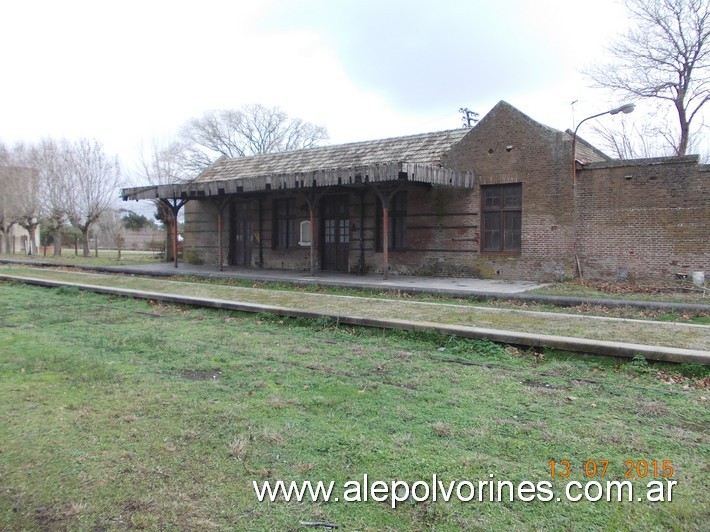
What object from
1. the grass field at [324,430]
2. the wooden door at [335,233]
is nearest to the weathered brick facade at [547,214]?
the wooden door at [335,233]

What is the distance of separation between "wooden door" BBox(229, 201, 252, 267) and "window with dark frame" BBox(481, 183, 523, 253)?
10.9 m

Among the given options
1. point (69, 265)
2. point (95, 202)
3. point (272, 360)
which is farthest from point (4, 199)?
point (272, 360)

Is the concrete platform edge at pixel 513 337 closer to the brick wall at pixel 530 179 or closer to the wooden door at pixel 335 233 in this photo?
the brick wall at pixel 530 179

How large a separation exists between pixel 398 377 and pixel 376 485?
8.08ft

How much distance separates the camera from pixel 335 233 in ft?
65.0

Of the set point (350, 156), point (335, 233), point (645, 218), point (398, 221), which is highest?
point (350, 156)

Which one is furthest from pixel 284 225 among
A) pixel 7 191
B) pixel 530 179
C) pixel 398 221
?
pixel 7 191

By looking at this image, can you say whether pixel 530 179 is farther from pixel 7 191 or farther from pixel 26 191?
pixel 7 191

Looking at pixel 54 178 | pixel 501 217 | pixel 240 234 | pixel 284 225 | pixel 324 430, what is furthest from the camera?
pixel 54 178

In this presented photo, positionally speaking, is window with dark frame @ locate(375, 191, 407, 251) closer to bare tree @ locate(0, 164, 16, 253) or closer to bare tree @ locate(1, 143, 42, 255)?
bare tree @ locate(1, 143, 42, 255)

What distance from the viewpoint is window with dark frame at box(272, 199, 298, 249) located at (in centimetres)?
2125

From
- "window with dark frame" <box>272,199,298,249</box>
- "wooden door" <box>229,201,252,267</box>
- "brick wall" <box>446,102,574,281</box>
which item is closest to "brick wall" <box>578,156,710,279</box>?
"brick wall" <box>446,102,574,281</box>

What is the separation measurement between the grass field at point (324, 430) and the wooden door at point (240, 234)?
15.8 m

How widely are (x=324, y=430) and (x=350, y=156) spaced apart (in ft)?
55.7
